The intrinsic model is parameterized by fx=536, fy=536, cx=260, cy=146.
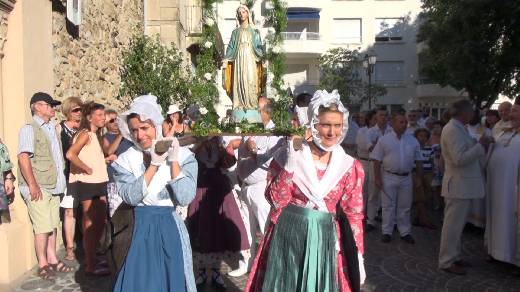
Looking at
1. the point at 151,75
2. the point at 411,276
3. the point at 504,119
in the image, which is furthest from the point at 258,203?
the point at 151,75

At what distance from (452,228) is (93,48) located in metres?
6.68

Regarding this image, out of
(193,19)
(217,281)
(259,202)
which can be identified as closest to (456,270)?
(259,202)

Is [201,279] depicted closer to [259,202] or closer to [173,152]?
[259,202]

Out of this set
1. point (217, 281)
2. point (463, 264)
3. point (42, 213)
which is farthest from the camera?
point (463, 264)

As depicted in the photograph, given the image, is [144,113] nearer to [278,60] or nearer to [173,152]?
[173,152]

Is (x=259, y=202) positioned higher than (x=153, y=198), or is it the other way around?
(x=153, y=198)

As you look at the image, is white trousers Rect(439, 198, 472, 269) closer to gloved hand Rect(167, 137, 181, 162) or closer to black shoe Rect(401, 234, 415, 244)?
black shoe Rect(401, 234, 415, 244)

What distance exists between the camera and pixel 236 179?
6664mm

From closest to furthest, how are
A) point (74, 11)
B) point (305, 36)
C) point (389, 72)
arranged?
point (74, 11), point (305, 36), point (389, 72)

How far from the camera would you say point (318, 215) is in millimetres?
3664

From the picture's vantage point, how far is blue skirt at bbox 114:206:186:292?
12.0ft

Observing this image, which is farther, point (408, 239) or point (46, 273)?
point (408, 239)

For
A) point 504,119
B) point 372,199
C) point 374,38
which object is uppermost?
point 374,38

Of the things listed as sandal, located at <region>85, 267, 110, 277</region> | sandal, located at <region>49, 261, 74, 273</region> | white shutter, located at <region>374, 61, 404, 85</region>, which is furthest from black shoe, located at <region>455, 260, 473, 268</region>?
white shutter, located at <region>374, 61, 404, 85</region>
